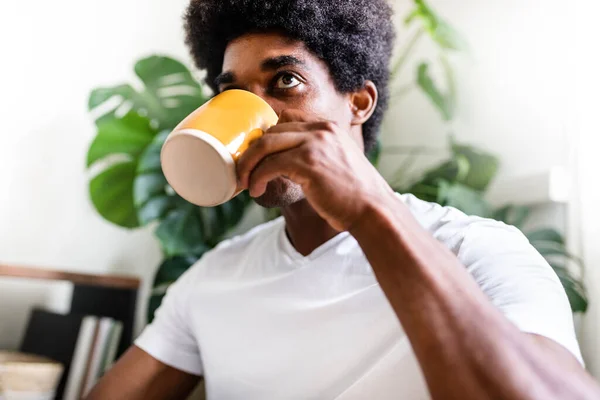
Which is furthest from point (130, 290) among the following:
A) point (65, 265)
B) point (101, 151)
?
point (101, 151)

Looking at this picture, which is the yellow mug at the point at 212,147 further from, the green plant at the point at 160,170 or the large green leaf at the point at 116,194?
the large green leaf at the point at 116,194

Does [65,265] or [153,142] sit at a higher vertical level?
[153,142]

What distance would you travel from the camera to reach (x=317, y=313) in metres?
0.87

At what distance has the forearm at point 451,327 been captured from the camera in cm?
49

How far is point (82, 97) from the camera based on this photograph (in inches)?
61.5

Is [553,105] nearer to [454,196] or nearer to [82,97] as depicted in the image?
[454,196]

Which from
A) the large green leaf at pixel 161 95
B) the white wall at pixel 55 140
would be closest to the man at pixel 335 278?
the large green leaf at pixel 161 95

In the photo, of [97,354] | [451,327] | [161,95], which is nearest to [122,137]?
[161,95]

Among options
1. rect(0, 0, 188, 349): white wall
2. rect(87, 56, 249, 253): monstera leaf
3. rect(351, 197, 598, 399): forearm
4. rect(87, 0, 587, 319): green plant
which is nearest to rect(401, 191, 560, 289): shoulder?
rect(351, 197, 598, 399): forearm

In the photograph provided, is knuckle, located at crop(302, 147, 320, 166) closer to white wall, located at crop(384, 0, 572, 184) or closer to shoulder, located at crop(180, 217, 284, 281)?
shoulder, located at crop(180, 217, 284, 281)

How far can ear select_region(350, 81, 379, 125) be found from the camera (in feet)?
3.41

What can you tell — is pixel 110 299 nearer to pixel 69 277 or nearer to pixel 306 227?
pixel 69 277

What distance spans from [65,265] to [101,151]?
0.38 m

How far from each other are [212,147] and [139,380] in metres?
0.61
